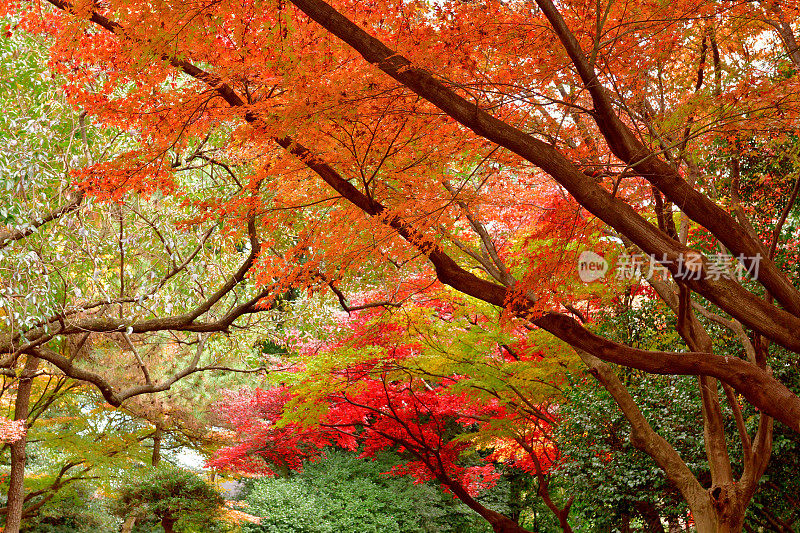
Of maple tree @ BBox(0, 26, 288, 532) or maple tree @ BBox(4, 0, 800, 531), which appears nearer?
maple tree @ BBox(4, 0, 800, 531)

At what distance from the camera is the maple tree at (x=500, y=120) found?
2848 millimetres

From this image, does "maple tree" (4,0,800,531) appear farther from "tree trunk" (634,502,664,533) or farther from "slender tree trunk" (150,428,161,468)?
"slender tree trunk" (150,428,161,468)

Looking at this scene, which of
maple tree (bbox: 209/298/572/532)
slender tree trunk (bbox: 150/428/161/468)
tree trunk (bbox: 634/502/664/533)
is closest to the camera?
tree trunk (bbox: 634/502/664/533)

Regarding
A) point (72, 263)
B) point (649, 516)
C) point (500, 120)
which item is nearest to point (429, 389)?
point (649, 516)

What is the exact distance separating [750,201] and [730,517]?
2.45 metres

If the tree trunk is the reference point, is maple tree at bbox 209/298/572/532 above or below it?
above

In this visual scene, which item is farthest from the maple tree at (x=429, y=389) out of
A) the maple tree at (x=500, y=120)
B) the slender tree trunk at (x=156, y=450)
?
the maple tree at (x=500, y=120)

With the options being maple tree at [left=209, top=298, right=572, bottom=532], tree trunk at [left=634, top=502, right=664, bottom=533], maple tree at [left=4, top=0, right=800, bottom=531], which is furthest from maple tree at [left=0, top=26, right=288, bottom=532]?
tree trunk at [left=634, top=502, right=664, bottom=533]

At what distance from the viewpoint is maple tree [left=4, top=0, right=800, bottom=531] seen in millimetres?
2848

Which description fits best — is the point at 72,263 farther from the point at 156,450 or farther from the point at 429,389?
the point at 156,450

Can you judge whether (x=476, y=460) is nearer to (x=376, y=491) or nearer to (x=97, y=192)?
(x=376, y=491)

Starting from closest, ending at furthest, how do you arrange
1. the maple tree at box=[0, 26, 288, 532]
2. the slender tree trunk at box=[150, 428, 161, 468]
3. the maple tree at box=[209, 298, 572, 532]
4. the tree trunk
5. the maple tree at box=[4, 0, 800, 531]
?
the maple tree at box=[4, 0, 800, 531] → the maple tree at box=[0, 26, 288, 532] → the tree trunk → the maple tree at box=[209, 298, 572, 532] → the slender tree trunk at box=[150, 428, 161, 468]

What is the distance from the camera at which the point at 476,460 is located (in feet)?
39.0

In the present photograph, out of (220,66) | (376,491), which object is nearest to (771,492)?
(220,66)
